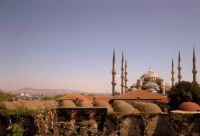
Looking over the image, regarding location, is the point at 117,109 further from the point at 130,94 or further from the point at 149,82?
the point at 149,82

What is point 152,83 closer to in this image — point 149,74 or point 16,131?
point 149,74

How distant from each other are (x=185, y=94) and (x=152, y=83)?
2200 centimetres

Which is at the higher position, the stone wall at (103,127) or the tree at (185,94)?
the tree at (185,94)

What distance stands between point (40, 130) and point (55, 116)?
1.80 m

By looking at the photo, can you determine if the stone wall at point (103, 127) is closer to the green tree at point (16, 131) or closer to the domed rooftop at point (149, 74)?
the green tree at point (16, 131)

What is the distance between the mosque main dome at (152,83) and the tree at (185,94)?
55.9 feet

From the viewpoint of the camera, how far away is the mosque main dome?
47.2m

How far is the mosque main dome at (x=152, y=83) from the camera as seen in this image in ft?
155

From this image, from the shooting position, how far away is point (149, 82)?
4962cm

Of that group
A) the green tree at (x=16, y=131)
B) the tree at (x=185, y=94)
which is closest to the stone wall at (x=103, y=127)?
the green tree at (x=16, y=131)

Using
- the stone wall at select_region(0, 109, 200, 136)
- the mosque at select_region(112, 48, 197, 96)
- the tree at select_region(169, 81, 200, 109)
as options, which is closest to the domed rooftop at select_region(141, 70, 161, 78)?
the mosque at select_region(112, 48, 197, 96)

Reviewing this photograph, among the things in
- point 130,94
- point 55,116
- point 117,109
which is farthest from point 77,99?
point 55,116

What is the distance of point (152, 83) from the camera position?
160ft

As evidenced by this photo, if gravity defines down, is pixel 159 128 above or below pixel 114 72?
below
